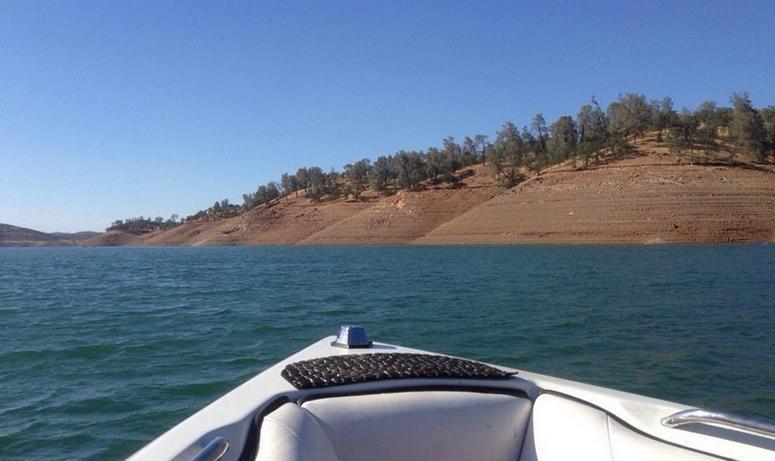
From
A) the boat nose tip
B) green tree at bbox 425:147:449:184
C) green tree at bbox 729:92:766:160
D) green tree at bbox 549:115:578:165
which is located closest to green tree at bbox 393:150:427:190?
green tree at bbox 425:147:449:184

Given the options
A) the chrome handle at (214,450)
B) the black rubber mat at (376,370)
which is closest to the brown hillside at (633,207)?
the black rubber mat at (376,370)

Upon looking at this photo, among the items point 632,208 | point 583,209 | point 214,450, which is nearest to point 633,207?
point 632,208

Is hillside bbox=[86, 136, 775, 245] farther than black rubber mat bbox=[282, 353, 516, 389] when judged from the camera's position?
Yes

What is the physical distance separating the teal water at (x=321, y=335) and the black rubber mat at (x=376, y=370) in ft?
15.6

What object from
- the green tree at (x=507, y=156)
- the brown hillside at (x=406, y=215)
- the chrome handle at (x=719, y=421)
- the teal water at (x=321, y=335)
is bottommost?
the teal water at (x=321, y=335)

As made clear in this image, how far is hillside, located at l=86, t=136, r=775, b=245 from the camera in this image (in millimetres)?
72250

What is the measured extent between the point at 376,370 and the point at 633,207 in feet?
265

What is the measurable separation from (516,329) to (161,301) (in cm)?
1497

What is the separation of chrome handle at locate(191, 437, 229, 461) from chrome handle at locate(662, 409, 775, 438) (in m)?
2.44

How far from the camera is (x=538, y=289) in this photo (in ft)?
86.5

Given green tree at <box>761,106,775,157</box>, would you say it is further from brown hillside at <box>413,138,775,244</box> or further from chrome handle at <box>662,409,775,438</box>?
chrome handle at <box>662,409,775,438</box>

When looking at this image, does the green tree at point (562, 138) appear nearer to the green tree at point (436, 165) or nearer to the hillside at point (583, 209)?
the hillside at point (583, 209)

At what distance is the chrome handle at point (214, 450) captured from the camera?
2.78 m

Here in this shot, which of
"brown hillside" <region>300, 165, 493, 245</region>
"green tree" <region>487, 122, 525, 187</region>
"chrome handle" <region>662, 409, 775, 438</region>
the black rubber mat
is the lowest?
"chrome handle" <region>662, 409, 775, 438</region>
